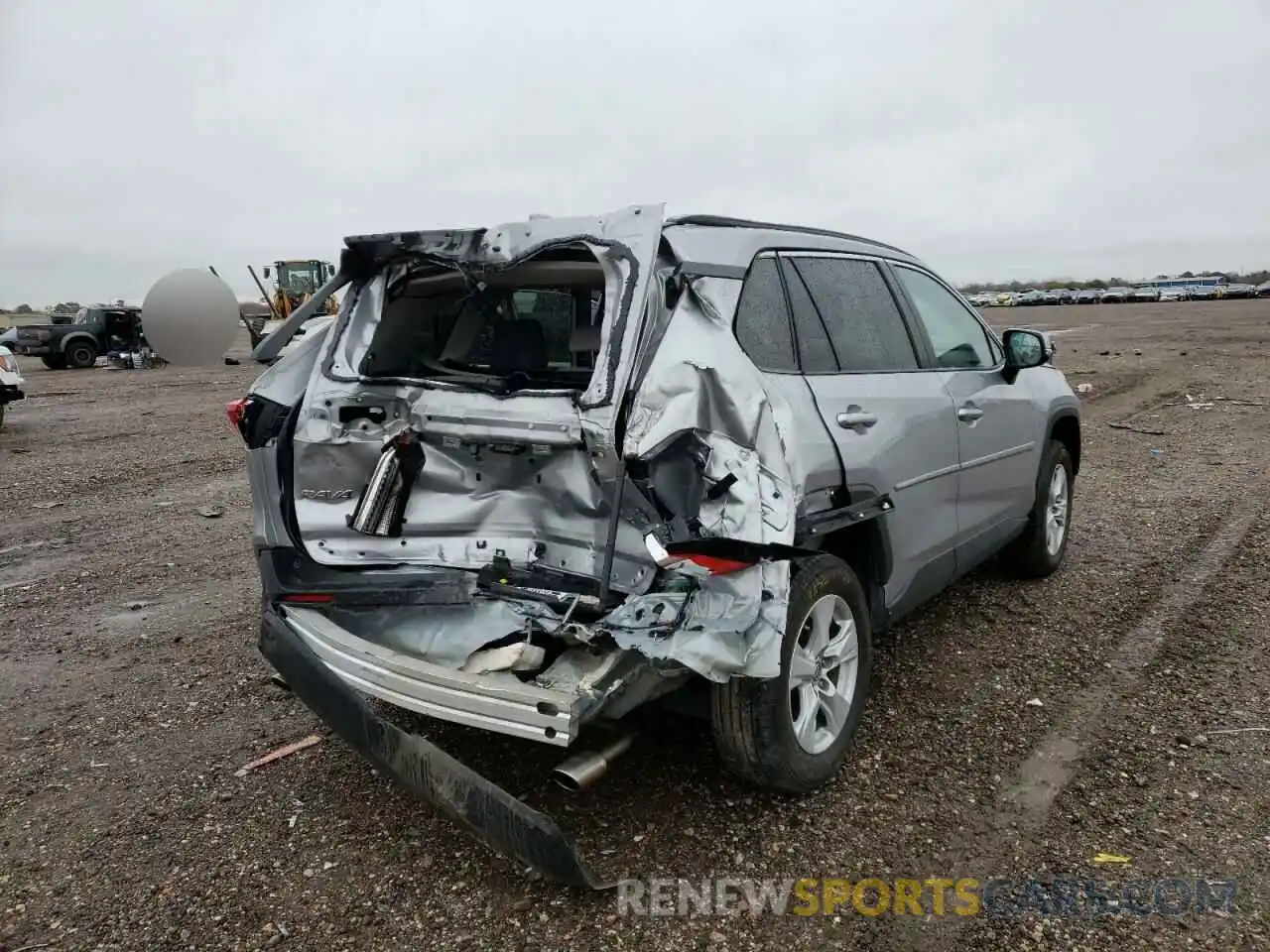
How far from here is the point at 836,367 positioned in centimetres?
337

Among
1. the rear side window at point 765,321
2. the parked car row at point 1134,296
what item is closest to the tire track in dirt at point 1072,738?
the rear side window at point 765,321

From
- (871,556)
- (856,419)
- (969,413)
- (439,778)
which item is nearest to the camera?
(439,778)

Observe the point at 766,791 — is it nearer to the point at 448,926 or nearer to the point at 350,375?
the point at 448,926

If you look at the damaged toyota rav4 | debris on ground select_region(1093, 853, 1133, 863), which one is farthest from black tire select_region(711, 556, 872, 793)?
debris on ground select_region(1093, 853, 1133, 863)

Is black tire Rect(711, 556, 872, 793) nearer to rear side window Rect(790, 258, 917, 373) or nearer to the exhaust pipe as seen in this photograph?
the exhaust pipe

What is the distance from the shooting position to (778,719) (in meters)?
2.80

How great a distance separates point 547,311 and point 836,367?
110 cm

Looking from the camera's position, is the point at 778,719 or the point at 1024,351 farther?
the point at 1024,351

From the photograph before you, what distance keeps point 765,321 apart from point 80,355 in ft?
91.6

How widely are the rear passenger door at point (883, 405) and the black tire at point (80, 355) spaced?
89.9 feet

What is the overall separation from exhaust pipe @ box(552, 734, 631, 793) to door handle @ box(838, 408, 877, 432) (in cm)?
132

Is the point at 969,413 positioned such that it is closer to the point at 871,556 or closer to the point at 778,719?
the point at 871,556

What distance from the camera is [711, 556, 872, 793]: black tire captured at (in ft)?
9.10

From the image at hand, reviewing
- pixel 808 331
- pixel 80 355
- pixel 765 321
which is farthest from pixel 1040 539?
pixel 80 355
